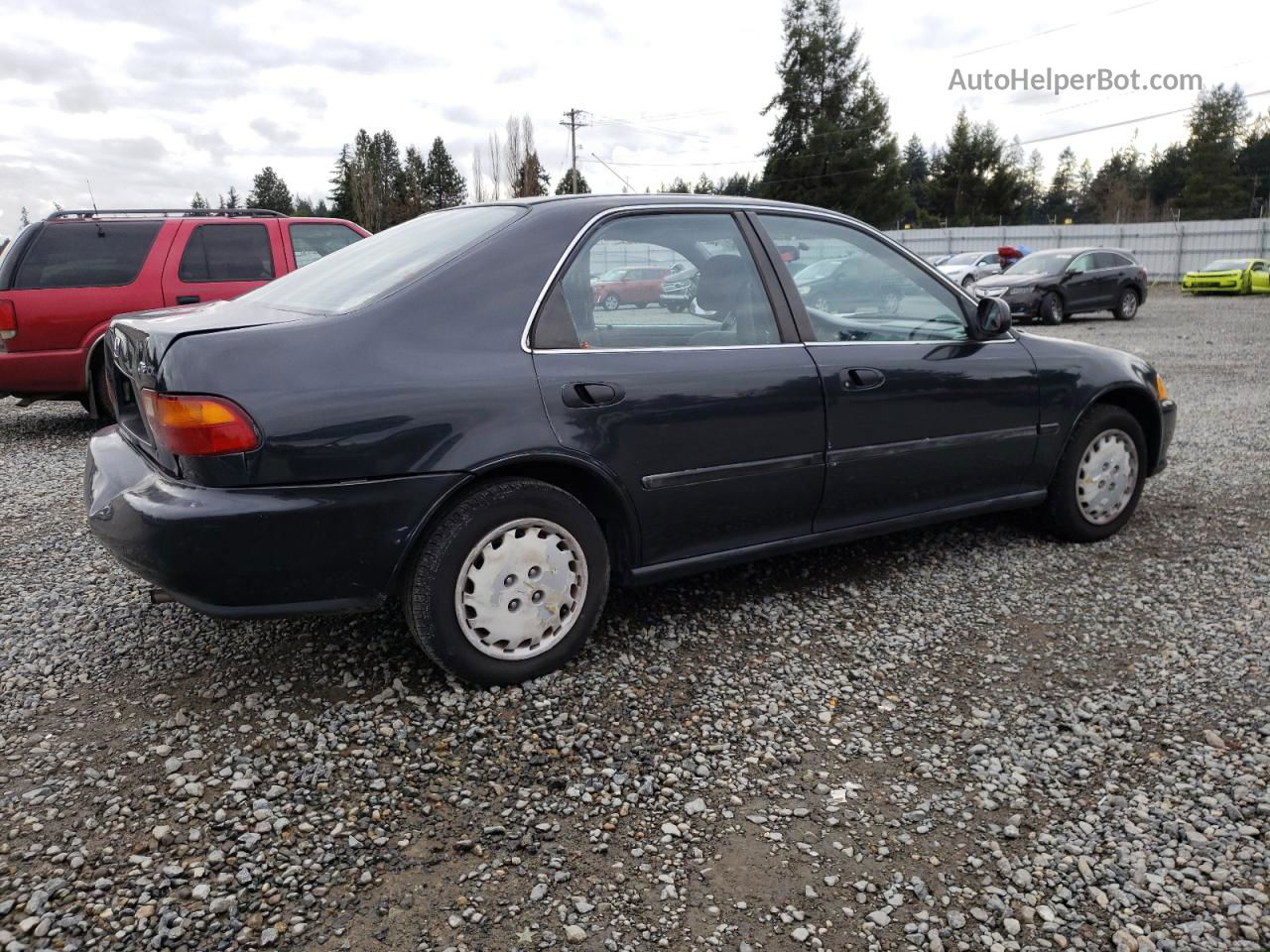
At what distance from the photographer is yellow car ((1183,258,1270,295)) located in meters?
28.0

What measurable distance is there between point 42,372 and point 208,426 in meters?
5.92

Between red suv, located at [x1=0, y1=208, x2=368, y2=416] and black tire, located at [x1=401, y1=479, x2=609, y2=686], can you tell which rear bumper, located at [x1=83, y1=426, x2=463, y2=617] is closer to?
black tire, located at [x1=401, y1=479, x2=609, y2=686]

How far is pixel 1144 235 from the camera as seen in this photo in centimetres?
3650

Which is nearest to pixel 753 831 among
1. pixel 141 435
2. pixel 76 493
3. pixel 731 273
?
pixel 731 273

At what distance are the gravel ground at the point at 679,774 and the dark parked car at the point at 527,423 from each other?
0.36 metres

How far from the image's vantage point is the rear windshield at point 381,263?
3078 mm

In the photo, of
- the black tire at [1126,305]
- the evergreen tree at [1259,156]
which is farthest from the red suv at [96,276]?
the evergreen tree at [1259,156]

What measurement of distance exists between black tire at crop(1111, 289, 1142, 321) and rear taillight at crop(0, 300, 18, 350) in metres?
19.9

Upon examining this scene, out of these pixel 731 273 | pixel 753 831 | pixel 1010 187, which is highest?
pixel 1010 187

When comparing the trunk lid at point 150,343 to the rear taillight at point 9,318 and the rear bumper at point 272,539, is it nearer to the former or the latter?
the rear bumper at point 272,539

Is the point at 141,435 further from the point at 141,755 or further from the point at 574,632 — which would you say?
the point at 574,632

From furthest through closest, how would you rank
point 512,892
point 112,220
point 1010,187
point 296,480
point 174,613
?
1. point 1010,187
2. point 112,220
3. point 174,613
4. point 296,480
5. point 512,892

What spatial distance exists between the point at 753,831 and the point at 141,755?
1.75m

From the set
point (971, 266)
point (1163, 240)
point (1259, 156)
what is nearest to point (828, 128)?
point (1163, 240)
